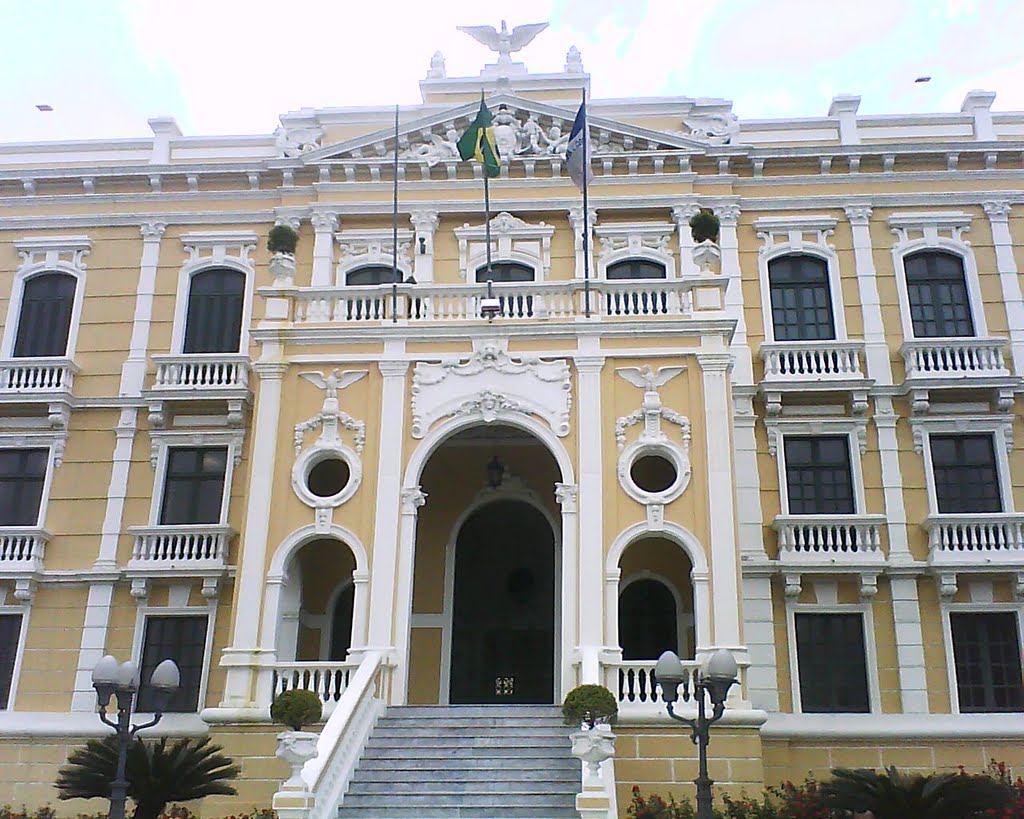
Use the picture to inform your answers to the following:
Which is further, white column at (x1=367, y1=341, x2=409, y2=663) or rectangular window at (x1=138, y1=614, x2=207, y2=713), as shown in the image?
rectangular window at (x1=138, y1=614, x2=207, y2=713)

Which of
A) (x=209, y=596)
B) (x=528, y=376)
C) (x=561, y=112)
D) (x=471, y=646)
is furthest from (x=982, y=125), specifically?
(x=209, y=596)

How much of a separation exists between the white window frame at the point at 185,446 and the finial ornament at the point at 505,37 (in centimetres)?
1044

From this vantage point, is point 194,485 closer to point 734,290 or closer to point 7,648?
point 7,648

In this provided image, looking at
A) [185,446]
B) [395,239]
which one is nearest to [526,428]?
[395,239]

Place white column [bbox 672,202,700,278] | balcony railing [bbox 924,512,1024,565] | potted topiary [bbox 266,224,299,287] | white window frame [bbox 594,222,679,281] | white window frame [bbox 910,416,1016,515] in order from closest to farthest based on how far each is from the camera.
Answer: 1. balcony railing [bbox 924,512,1024,565]
2. potted topiary [bbox 266,224,299,287]
3. white window frame [bbox 910,416,1016,515]
4. white column [bbox 672,202,700,278]
5. white window frame [bbox 594,222,679,281]

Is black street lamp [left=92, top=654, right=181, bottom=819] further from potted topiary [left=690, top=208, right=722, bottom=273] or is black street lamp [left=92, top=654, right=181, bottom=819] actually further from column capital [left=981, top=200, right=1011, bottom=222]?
column capital [left=981, top=200, right=1011, bottom=222]

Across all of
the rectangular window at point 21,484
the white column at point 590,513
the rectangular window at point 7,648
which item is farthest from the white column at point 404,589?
the rectangular window at point 21,484

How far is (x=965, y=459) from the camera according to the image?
20.5 metres

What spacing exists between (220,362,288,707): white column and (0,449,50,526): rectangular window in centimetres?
611

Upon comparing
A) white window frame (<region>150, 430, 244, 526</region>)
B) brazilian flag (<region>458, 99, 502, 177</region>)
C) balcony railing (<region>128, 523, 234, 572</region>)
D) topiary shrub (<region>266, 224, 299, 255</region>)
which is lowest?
balcony railing (<region>128, 523, 234, 572</region>)

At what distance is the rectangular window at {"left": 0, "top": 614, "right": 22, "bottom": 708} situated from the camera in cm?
2028

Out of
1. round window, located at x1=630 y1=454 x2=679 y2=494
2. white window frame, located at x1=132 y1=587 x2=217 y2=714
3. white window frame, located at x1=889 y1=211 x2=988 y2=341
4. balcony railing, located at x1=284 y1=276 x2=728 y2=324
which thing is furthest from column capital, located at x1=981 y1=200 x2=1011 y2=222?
white window frame, located at x1=132 y1=587 x2=217 y2=714

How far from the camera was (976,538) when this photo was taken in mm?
19656

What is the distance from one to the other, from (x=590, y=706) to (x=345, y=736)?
3359 millimetres
